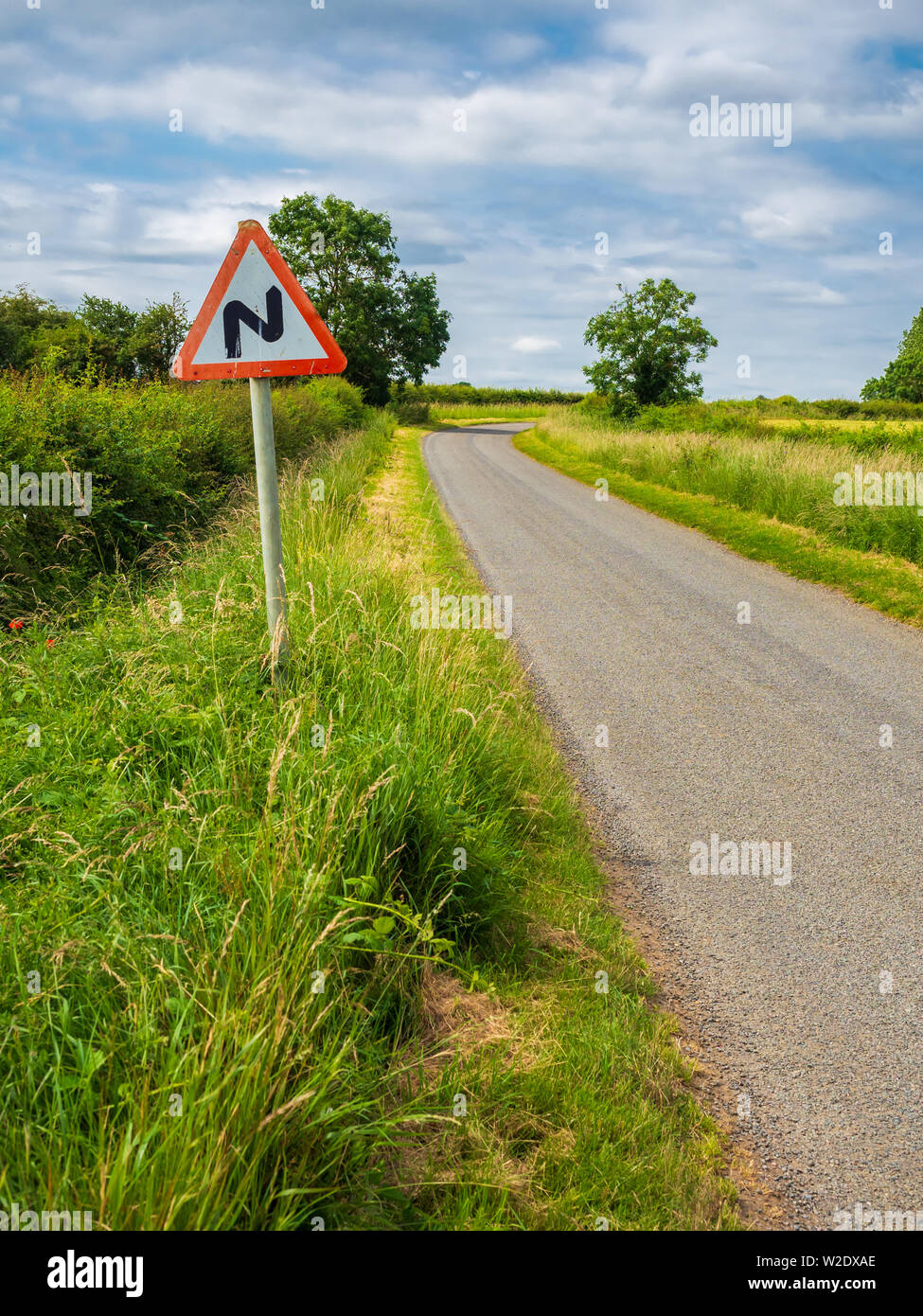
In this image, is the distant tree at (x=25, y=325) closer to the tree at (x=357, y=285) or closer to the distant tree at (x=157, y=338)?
the distant tree at (x=157, y=338)

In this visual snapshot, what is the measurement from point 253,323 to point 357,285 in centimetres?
5413

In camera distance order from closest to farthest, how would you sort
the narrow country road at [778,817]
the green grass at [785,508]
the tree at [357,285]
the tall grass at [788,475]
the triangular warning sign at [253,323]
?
1. the narrow country road at [778,817]
2. the triangular warning sign at [253,323]
3. the green grass at [785,508]
4. the tall grass at [788,475]
5. the tree at [357,285]

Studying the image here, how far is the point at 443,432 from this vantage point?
50.2 meters

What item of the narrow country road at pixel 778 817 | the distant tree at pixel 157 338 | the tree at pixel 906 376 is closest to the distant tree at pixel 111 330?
the distant tree at pixel 157 338

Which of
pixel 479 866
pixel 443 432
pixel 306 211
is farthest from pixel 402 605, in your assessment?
pixel 306 211

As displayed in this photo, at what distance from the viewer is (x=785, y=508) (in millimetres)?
14289

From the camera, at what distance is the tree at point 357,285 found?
51.0m

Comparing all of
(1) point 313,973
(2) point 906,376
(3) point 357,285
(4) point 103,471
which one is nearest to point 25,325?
(3) point 357,285

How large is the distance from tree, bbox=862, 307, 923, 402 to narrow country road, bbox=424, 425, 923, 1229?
238 feet

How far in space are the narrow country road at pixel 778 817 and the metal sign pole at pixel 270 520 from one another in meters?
2.20

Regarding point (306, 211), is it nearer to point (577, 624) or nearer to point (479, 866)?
point (577, 624)

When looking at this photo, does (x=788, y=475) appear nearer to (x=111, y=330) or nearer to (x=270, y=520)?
(x=270, y=520)

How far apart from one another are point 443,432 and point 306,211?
56.2 ft
